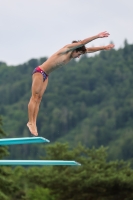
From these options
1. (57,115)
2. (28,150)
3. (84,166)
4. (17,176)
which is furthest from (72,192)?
(57,115)

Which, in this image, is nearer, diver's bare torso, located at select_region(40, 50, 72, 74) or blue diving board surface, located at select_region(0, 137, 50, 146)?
blue diving board surface, located at select_region(0, 137, 50, 146)

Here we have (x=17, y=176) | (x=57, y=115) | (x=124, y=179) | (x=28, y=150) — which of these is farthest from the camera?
(x=57, y=115)

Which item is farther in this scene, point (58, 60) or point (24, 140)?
point (58, 60)

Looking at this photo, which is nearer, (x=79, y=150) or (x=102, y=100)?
(x=79, y=150)

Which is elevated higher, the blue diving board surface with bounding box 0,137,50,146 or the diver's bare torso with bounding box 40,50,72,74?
the diver's bare torso with bounding box 40,50,72,74

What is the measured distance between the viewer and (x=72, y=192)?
120 ft

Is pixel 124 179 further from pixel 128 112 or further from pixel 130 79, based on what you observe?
pixel 130 79

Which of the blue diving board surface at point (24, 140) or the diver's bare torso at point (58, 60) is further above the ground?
the diver's bare torso at point (58, 60)

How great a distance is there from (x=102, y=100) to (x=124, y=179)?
8366 cm

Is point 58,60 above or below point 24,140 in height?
above

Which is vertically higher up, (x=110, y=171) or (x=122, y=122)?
(x=110, y=171)

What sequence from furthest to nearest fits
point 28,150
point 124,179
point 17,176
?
point 28,150
point 17,176
point 124,179

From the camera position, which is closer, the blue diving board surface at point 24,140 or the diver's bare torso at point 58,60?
the blue diving board surface at point 24,140

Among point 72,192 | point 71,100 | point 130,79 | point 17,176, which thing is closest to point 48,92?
point 71,100
